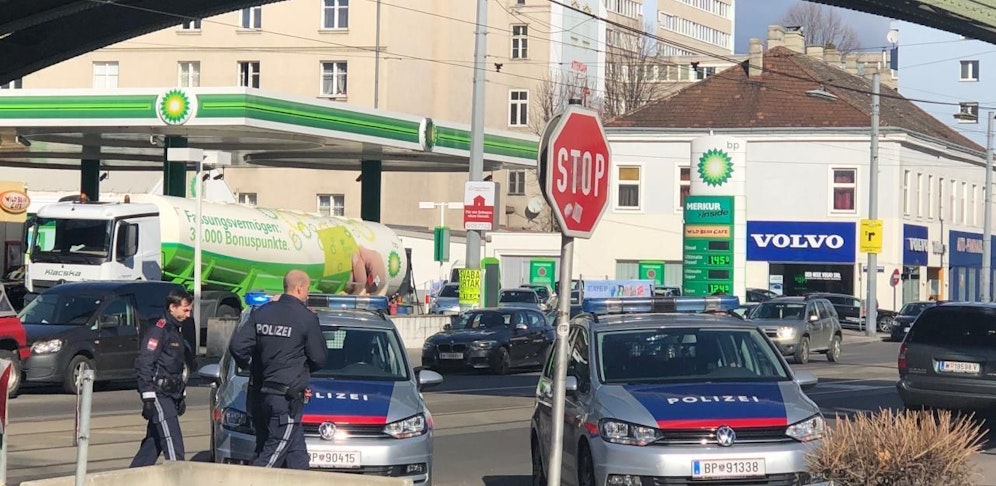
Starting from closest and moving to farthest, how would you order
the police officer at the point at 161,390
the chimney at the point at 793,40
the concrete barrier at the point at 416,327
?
the police officer at the point at 161,390
the concrete barrier at the point at 416,327
the chimney at the point at 793,40

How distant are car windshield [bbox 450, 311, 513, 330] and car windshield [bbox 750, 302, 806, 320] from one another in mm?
8091

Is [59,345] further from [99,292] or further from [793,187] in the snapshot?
[793,187]

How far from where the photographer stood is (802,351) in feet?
117

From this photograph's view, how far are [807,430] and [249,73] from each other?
6530 centimetres

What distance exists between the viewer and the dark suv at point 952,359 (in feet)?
61.7

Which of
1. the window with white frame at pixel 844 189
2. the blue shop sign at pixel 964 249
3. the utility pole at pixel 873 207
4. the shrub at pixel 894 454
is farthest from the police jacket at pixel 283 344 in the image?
the blue shop sign at pixel 964 249

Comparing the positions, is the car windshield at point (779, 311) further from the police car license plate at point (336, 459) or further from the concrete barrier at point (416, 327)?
the police car license plate at point (336, 459)

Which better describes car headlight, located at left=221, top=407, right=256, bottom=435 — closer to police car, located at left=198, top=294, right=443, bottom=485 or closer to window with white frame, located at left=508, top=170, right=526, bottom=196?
police car, located at left=198, top=294, right=443, bottom=485

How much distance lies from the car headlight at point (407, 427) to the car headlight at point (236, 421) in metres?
1.05

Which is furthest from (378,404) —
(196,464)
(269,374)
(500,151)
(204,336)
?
(500,151)

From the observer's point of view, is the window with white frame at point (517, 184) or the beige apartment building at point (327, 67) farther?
the window with white frame at point (517, 184)

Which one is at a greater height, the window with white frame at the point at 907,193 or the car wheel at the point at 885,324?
the window with white frame at the point at 907,193

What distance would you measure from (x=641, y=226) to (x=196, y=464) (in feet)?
182

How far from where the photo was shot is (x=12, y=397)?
23.1m
